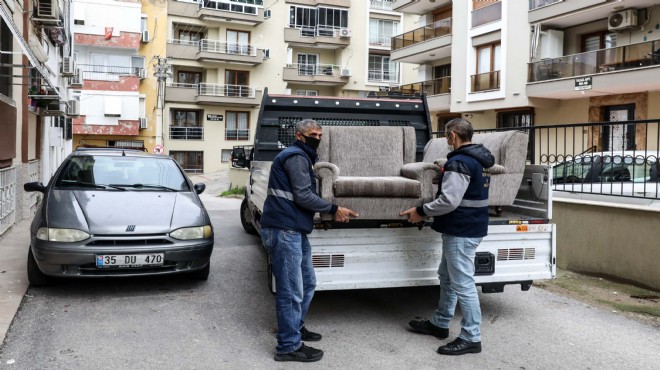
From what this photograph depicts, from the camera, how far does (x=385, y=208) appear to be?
5152 millimetres

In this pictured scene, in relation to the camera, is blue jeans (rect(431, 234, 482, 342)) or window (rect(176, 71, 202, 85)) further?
window (rect(176, 71, 202, 85))

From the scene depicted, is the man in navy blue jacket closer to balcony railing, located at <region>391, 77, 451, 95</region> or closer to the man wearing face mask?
the man wearing face mask

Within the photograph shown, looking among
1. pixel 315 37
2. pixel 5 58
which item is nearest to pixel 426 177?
pixel 5 58

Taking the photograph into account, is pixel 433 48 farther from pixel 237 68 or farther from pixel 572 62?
pixel 237 68

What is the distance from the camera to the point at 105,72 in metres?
37.6

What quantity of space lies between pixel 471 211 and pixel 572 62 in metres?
19.2

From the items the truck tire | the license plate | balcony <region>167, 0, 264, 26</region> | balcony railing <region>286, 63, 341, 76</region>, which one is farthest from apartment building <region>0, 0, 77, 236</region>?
balcony railing <region>286, 63, 341, 76</region>

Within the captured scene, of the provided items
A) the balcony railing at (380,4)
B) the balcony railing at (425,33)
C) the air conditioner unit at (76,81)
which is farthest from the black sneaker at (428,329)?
the balcony railing at (380,4)

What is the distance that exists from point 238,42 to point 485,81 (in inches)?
894

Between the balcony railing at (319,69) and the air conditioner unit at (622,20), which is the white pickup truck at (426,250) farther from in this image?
the balcony railing at (319,69)

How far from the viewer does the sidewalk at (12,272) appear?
17.8 ft

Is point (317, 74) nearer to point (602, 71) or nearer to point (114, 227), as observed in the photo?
point (602, 71)

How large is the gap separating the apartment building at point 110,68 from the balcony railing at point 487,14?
856 inches

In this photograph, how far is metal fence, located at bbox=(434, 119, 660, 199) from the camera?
742 centimetres
